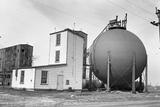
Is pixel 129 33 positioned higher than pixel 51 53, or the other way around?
pixel 129 33

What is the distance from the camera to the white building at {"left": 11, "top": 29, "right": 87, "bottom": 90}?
32.1m

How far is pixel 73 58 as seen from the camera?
34625mm

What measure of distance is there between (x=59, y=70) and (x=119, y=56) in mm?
8177

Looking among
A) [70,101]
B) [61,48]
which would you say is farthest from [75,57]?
[70,101]

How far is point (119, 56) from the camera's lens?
3122cm

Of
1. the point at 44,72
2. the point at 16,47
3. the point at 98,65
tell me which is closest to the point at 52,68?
the point at 44,72

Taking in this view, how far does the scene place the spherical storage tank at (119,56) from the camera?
31.3 m

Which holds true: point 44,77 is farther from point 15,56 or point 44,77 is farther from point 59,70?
point 15,56

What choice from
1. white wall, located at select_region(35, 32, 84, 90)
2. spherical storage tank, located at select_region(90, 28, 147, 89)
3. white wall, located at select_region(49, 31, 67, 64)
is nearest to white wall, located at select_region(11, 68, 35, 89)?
white wall, located at select_region(35, 32, 84, 90)

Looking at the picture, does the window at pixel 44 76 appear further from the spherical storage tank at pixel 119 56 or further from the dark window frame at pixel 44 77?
the spherical storage tank at pixel 119 56

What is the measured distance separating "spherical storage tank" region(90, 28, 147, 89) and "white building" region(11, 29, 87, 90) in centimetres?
287

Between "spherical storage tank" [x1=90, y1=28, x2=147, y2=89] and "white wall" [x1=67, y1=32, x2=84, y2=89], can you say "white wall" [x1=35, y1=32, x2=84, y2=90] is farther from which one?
"spherical storage tank" [x1=90, y1=28, x2=147, y2=89]

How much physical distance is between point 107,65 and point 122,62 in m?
1.96

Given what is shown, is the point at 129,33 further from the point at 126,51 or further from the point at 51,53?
the point at 51,53
